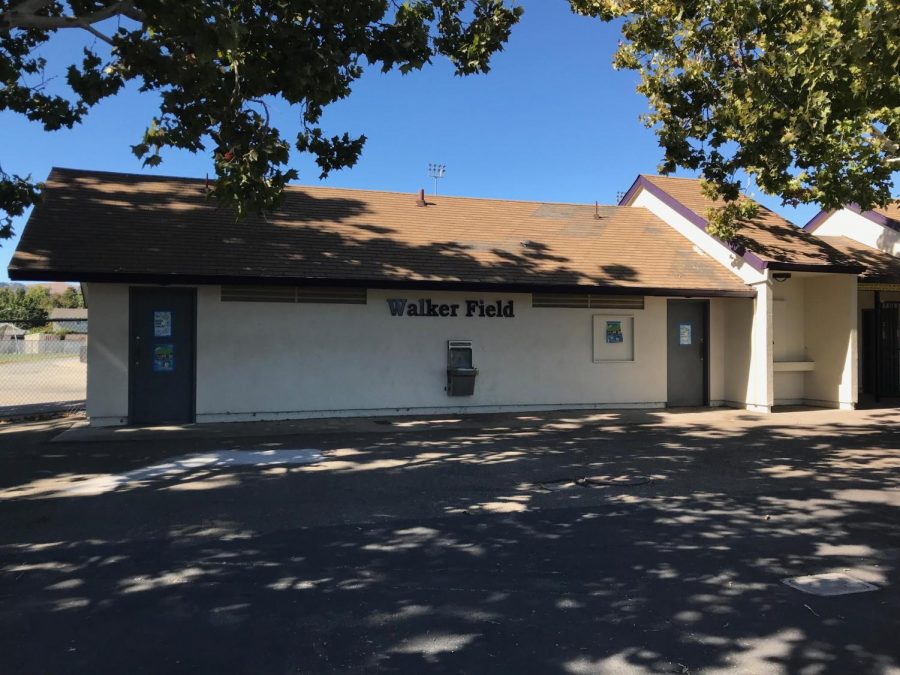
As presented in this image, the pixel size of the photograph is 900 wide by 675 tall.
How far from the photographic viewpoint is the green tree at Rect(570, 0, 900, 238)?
838 centimetres

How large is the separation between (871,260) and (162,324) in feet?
53.4

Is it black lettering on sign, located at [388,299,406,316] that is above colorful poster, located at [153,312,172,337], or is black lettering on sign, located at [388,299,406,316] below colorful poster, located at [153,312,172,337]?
above

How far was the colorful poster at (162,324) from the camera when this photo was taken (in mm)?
12062

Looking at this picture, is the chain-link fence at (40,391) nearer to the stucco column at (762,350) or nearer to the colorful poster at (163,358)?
the colorful poster at (163,358)

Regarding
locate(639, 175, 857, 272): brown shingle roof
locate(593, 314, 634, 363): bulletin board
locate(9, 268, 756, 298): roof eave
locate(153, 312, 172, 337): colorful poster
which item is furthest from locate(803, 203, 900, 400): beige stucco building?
locate(153, 312, 172, 337): colorful poster

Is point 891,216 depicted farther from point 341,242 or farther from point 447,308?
point 341,242

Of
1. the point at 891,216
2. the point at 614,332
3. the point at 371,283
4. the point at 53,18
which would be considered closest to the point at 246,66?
the point at 53,18

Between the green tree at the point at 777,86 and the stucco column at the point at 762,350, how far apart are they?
2153 mm

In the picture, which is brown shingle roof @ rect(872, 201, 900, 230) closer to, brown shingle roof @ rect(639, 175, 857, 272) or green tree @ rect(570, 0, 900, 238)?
brown shingle roof @ rect(639, 175, 857, 272)

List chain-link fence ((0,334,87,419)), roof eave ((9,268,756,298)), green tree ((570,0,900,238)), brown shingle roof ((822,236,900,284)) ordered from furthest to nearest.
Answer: brown shingle roof ((822,236,900,284))
chain-link fence ((0,334,87,419))
roof eave ((9,268,756,298))
green tree ((570,0,900,238))

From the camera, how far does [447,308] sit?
13609 millimetres

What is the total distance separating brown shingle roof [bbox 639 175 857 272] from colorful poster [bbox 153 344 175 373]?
1195 centimetres

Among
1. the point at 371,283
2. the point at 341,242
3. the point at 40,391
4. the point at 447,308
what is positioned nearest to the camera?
the point at 371,283

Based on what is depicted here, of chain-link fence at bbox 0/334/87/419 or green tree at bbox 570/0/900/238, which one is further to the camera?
chain-link fence at bbox 0/334/87/419
